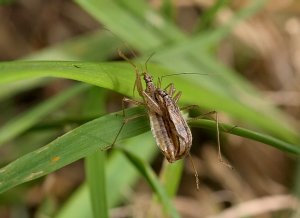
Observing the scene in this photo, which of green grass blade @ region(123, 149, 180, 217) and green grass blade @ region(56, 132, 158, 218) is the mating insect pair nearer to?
green grass blade @ region(123, 149, 180, 217)

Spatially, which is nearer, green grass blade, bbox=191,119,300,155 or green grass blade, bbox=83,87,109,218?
green grass blade, bbox=191,119,300,155

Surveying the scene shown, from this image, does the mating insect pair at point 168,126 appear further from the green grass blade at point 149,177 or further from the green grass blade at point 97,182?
the green grass blade at point 97,182

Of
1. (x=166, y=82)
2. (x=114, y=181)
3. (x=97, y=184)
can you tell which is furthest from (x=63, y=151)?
(x=114, y=181)

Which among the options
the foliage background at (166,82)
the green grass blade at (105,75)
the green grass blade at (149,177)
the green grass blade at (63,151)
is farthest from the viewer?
the foliage background at (166,82)

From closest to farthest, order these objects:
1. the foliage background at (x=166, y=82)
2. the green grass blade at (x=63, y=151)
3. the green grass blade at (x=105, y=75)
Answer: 1. the green grass blade at (x=63, y=151)
2. the green grass blade at (x=105, y=75)
3. the foliage background at (x=166, y=82)

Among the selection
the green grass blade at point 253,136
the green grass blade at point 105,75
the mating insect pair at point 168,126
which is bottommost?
the green grass blade at point 253,136

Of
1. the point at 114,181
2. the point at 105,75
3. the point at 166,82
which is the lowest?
the point at 114,181

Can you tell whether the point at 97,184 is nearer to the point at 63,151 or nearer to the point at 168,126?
the point at 168,126

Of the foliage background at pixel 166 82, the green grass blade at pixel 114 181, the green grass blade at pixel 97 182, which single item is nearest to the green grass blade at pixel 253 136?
the foliage background at pixel 166 82

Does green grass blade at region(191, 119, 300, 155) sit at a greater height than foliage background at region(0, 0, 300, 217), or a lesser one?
lesser

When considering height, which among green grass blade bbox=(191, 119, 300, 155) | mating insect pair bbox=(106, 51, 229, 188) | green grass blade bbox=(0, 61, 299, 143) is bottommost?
green grass blade bbox=(191, 119, 300, 155)

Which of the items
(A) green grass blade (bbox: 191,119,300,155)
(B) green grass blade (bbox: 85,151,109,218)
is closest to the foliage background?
(B) green grass blade (bbox: 85,151,109,218)

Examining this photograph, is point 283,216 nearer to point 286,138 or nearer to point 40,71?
point 286,138
